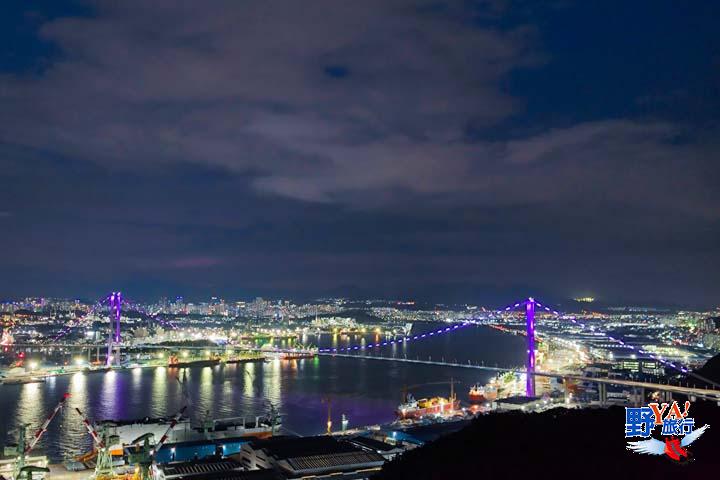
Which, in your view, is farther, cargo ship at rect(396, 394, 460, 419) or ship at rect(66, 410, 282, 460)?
cargo ship at rect(396, 394, 460, 419)

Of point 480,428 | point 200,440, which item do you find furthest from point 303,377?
point 480,428

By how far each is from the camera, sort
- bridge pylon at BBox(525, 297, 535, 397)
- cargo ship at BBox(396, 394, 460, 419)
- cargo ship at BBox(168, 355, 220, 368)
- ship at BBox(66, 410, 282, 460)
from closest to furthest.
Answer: ship at BBox(66, 410, 282, 460) → cargo ship at BBox(396, 394, 460, 419) → bridge pylon at BBox(525, 297, 535, 397) → cargo ship at BBox(168, 355, 220, 368)

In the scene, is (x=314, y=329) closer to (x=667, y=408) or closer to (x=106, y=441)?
(x=106, y=441)

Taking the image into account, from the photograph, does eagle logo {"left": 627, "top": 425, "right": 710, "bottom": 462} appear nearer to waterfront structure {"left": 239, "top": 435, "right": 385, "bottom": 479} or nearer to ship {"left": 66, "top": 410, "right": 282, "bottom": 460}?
waterfront structure {"left": 239, "top": 435, "right": 385, "bottom": 479}

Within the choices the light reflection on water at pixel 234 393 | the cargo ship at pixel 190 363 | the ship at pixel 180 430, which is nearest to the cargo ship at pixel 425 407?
the light reflection on water at pixel 234 393

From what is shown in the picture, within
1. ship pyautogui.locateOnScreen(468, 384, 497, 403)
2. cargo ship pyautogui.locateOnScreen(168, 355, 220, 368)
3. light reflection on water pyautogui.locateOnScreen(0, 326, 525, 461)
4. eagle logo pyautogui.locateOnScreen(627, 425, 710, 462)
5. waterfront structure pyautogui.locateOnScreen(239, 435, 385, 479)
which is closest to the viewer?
eagle logo pyautogui.locateOnScreen(627, 425, 710, 462)

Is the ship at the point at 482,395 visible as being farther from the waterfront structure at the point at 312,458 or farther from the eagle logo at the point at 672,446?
the eagle logo at the point at 672,446

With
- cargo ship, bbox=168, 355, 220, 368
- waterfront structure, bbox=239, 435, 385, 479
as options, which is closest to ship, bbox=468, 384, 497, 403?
waterfront structure, bbox=239, 435, 385, 479
